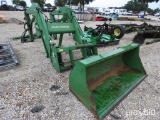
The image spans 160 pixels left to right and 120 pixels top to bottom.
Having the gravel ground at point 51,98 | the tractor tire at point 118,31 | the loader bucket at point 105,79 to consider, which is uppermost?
the tractor tire at point 118,31

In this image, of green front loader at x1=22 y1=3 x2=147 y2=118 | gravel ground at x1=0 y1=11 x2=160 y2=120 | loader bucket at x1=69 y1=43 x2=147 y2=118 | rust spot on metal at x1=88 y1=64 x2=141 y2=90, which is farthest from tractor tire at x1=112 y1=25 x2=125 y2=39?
rust spot on metal at x1=88 y1=64 x2=141 y2=90

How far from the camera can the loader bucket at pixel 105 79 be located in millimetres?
2350

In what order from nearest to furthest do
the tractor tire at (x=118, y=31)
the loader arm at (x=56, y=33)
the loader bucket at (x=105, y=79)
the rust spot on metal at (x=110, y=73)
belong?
1. the loader bucket at (x=105, y=79)
2. the rust spot on metal at (x=110, y=73)
3. the loader arm at (x=56, y=33)
4. the tractor tire at (x=118, y=31)

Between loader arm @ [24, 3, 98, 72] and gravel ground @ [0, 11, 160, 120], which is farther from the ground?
loader arm @ [24, 3, 98, 72]

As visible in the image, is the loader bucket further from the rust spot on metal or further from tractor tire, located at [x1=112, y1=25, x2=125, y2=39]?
tractor tire, located at [x1=112, y1=25, x2=125, y2=39]

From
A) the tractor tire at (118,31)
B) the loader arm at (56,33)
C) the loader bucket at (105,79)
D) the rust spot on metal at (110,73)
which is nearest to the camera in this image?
the loader bucket at (105,79)

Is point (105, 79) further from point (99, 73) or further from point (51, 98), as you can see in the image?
point (51, 98)

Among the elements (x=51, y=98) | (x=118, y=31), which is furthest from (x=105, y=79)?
(x=118, y=31)

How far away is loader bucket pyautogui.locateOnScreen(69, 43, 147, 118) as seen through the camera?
2350mm

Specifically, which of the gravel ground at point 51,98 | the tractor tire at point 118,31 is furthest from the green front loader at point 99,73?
the tractor tire at point 118,31

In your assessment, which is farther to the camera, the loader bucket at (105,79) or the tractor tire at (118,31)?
the tractor tire at (118,31)

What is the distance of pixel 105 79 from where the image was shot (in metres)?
3.08

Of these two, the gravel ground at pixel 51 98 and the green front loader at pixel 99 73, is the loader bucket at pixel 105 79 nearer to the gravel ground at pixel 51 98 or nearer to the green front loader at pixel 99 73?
the green front loader at pixel 99 73

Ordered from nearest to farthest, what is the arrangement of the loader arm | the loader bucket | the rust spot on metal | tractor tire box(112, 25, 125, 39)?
the loader bucket < the rust spot on metal < the loader arm < tractor tire box(112, 25, 125, 39)
